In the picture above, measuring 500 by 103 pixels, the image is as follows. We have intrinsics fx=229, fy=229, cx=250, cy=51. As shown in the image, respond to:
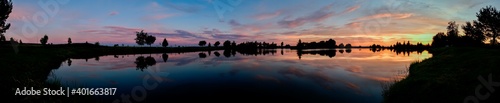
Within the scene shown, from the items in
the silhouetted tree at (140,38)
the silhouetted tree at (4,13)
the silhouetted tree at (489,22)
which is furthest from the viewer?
the silhouetted tree at (140,38)

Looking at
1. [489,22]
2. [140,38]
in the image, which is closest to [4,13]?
[140,38]

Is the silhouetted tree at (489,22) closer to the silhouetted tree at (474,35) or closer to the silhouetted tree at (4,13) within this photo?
the silhouetted tree at (474,35)

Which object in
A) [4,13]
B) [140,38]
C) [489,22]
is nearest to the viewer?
[4,13]

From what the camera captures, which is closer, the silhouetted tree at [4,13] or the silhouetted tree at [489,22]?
the silhouetted tree at [4,13]

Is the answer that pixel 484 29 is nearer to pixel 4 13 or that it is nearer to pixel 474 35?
→ pixel 474 35

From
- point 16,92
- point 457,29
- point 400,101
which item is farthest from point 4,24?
point 457,29

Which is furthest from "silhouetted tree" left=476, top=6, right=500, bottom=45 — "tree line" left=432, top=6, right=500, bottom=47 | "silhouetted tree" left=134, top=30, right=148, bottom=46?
"silhouetted tree" left=134, top=30, right=148, bottom=46

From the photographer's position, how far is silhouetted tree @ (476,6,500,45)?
53869 mm

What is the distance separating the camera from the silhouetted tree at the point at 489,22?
177ft

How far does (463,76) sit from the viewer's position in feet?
41.3

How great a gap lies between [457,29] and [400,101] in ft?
404

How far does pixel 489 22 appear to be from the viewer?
55344 mm

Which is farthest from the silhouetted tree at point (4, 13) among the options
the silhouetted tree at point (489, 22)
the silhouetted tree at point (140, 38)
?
the silhouetted tree at point (489, 22)

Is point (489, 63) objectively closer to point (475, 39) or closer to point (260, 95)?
point (260, 95)
